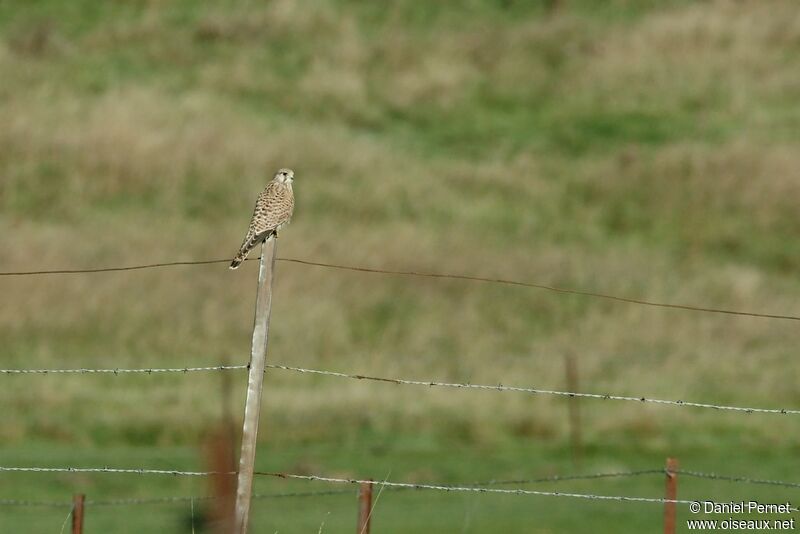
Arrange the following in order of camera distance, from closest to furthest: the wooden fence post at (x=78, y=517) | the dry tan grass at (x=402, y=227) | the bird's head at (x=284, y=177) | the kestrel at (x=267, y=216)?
the wooden fence post at (x=78, y=517) → the kestrel at (x=267, y=216) → the bird's head at (x=284, y=177) → the dry tan grass at (x=402, y=227)

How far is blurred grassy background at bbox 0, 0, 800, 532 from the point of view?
26.9 meters

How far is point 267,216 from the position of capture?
40.5 feet

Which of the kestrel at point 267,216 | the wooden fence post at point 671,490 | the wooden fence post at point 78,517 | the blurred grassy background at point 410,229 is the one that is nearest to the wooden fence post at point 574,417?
the blurred grassy background at point 410,229

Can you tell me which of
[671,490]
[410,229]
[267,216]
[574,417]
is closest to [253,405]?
[671,490]

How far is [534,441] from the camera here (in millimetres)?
27594

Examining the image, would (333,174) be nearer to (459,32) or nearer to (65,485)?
(459,32)

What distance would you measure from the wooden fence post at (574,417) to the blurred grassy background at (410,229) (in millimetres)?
297

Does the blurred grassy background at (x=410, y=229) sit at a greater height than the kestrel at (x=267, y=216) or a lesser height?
greater

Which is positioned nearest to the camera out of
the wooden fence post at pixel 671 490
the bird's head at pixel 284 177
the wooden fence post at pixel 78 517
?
the wooden fence post at pixel 671 490

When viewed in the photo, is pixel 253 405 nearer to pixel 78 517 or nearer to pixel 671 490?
pixel 78 517

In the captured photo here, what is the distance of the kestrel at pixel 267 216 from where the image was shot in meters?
12.2

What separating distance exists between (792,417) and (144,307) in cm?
1286

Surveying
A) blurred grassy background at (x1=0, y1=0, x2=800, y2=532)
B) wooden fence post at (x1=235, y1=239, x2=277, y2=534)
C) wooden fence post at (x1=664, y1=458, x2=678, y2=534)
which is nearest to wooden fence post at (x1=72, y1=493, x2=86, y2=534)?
wooden fence post at (x1=235, y1=239, x2=277, y2=534)

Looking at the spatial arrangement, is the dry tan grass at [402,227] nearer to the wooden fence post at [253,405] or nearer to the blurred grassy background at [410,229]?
the blurred grassy background at [410,229]
